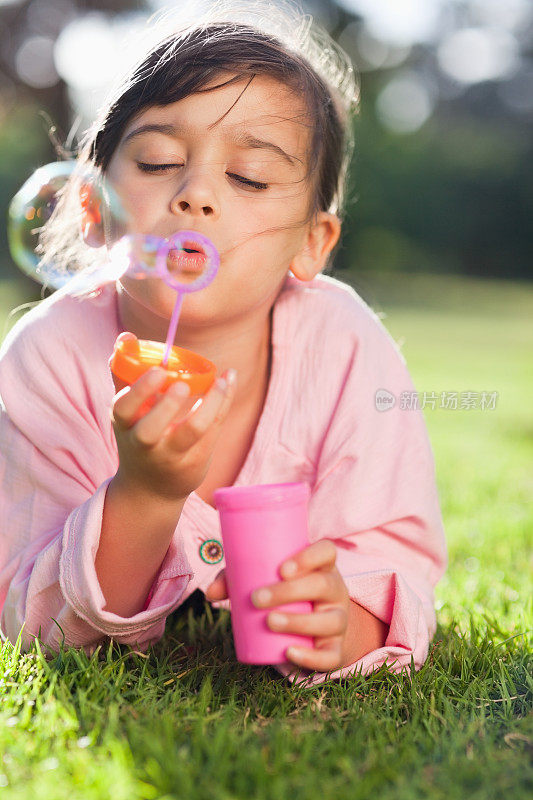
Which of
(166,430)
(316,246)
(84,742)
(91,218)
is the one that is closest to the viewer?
(84,742)

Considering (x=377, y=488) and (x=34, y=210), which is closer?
(x=377, y=488)

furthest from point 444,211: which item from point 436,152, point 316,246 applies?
point 316,246

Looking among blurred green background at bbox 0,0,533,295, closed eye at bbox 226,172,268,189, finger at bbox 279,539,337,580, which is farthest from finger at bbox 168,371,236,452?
blurred green background at bbox 0,0,533,295

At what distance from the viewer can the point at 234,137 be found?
193cm

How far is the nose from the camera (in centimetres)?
184

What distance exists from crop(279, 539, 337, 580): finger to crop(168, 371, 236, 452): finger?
25 centimetres

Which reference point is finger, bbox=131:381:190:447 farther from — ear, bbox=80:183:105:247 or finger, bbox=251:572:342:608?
ear, bbox=80:183:105:247

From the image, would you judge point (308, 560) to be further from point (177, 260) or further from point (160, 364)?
point (177, 260)

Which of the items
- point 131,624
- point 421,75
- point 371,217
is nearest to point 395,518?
point 131,624

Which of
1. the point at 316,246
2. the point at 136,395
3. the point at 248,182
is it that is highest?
the point at 248,182

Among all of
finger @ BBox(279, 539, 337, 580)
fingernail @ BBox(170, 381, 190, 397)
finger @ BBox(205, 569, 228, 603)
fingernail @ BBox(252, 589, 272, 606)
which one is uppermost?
fingernail @ BBox(170, 381, 190, 397)

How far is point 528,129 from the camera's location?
95.1 feet

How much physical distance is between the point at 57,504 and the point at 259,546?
26.2 inches

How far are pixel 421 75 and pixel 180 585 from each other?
3234 cm
